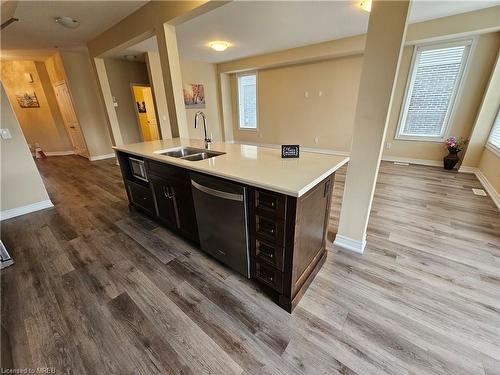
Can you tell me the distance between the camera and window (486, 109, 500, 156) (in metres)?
3.15

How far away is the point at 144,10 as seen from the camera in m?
2.77

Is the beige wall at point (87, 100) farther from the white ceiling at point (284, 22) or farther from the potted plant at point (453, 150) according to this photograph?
the potted plant at point (453, 150)

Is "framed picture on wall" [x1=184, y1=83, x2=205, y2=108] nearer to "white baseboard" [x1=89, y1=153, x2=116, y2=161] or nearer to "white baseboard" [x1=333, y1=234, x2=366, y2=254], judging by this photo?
"white baseboard" [x1=89, y1=153, x2=116, y2=161]

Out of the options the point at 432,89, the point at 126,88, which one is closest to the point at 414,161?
the point at 432,89

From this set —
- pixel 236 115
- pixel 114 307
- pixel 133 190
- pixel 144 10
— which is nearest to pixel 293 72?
pixel 236 115

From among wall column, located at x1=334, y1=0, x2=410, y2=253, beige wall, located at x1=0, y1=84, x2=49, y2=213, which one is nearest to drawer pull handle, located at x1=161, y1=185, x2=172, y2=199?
wall column, located at x1=334, y1=0, x2=410, y2=253

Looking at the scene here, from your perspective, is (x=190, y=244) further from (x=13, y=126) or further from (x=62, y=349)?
(x=13, y=126)

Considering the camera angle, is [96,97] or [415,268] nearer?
[415,268]

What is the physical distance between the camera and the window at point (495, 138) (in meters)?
3.15

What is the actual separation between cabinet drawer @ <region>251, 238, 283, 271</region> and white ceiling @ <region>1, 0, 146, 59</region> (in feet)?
11.0

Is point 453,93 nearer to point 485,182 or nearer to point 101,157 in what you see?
point 485,182

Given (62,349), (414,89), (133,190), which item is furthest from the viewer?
(414,89)

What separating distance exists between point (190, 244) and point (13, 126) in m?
2.83

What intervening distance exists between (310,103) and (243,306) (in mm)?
5332
